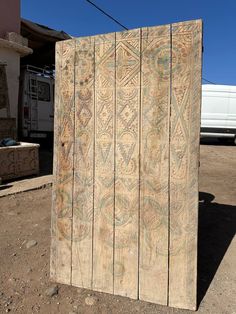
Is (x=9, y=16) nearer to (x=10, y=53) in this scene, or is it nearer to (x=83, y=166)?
(x=10, y=53)

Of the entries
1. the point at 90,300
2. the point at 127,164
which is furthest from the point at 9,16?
the point at 90,300

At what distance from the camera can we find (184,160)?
7.95 ft

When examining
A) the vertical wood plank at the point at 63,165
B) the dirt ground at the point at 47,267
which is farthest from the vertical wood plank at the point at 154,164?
the vertical wood plank at the point at 63,165

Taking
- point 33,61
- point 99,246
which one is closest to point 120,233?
point 99,246

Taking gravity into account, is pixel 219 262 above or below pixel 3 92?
below

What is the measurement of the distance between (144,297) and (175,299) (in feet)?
0.76

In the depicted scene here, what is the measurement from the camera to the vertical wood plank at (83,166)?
2.67 metres

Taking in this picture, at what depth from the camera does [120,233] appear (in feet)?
8.79

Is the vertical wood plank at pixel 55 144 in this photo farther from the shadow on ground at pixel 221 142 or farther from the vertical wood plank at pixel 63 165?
the shadow on ground at pixel 221 142

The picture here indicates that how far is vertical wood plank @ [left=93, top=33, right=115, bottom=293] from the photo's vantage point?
2.59 metres

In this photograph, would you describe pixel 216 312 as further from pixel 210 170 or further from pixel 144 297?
pixel 210 170

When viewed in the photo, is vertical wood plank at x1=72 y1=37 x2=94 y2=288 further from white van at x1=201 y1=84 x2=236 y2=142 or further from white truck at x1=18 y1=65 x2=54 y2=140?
white van at x1=201 y1=84 x2=236 y2=142

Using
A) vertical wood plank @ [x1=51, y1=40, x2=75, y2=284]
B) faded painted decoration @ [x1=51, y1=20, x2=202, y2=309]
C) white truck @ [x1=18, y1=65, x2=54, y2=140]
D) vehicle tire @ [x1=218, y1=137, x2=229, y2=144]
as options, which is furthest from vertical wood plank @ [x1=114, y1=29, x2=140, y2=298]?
vehicle tire @ [x1=218, y1=137, x2=229, y2=144]

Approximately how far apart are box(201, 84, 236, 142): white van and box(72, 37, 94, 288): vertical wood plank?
1338cm
